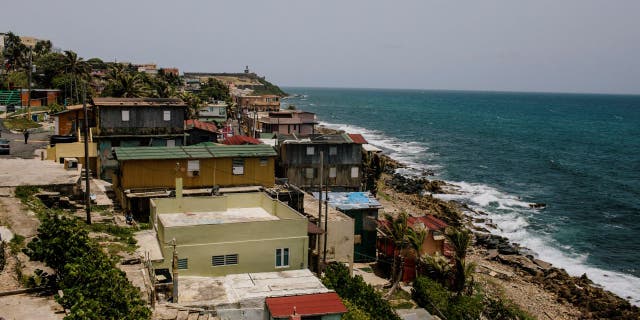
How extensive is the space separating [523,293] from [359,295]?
1904 cm

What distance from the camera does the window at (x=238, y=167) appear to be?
40.7 metres

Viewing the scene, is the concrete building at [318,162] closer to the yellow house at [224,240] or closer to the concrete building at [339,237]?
the concrete building at [339,237]

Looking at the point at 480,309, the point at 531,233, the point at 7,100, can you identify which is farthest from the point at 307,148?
the point at 7,100

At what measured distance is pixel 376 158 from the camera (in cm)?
6962

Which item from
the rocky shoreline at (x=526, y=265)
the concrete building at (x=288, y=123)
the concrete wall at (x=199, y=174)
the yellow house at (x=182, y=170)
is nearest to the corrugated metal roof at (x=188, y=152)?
the yellow house at (x=182, y=170)

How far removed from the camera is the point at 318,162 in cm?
5119

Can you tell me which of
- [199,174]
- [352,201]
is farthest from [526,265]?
[199,174]

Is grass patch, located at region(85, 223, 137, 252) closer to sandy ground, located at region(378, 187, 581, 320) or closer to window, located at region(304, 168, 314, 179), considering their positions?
window, located at region(304, 168, 314, 179)

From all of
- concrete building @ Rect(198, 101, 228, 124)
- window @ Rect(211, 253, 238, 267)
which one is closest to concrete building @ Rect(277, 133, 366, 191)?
window @ Rect(211, 253, 238, 267)

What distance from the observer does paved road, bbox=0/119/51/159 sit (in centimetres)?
4672

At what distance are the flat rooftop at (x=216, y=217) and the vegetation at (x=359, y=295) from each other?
4.67 metres

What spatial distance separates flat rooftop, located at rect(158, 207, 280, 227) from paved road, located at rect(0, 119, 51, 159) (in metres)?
22.1

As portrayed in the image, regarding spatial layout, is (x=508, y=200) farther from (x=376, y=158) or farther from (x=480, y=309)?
(x=480, y=309)

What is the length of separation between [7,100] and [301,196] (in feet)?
186
